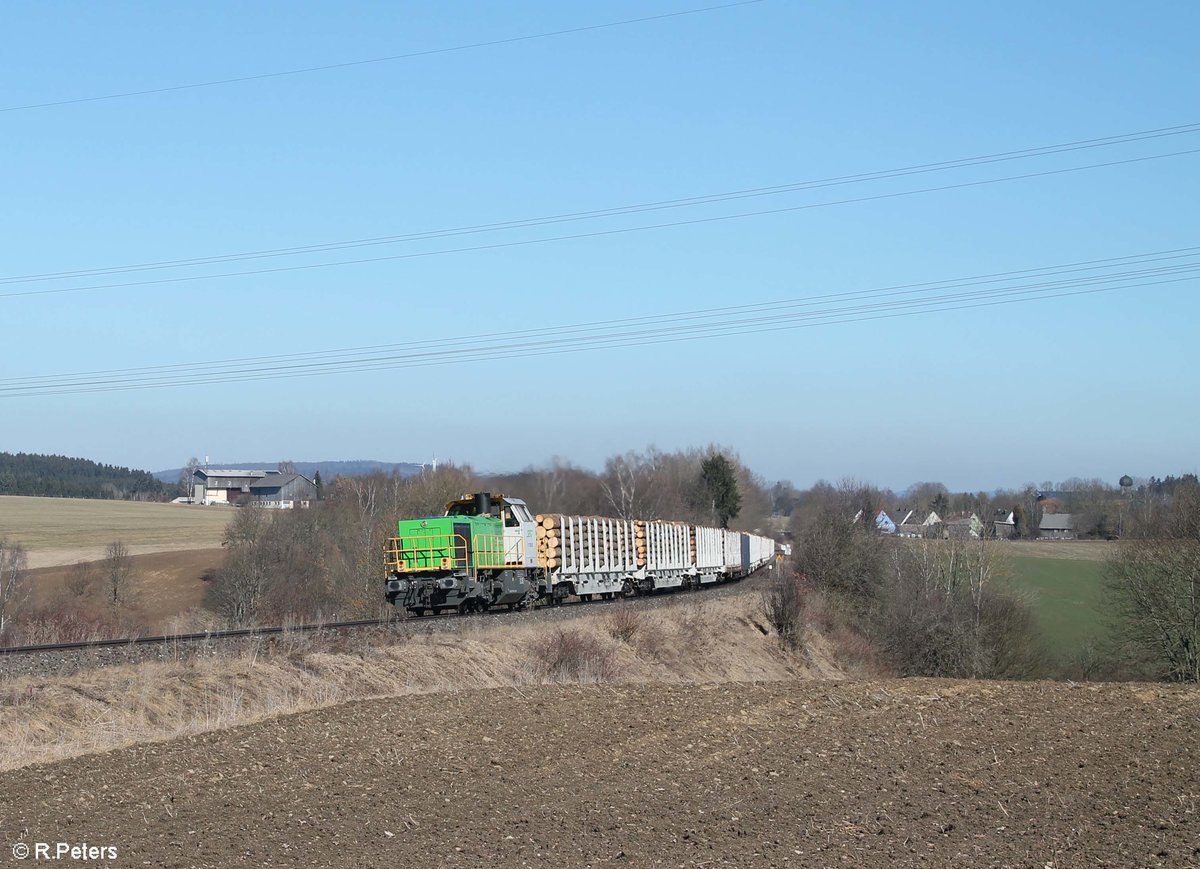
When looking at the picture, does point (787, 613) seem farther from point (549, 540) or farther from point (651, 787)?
point (651, 787)

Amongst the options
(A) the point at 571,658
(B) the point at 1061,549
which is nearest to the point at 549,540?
(A) the point at 571,658

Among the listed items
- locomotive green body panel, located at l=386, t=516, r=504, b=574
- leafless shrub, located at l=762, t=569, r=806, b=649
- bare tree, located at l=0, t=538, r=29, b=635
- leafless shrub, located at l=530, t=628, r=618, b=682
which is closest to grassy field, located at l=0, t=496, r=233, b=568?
bare tree, located at l=0, t=538, r=29, b=635

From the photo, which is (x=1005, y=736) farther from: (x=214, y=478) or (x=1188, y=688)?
(x=214, y=478)

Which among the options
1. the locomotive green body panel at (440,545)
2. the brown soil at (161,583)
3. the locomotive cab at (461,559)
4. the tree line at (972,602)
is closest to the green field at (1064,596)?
the tree line at (972,602)

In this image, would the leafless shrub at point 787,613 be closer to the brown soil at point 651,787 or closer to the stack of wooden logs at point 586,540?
the stack of wooden logs at point 586,540

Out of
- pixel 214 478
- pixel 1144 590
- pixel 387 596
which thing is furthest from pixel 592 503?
pixel 214 478

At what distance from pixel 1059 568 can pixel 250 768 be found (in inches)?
3464

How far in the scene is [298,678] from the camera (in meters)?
19.1

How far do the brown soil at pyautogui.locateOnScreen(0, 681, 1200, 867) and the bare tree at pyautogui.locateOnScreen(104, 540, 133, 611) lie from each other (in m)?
46.8

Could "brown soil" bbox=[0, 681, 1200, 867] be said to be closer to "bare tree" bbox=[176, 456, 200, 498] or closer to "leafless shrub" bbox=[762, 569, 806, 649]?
"leafless shrub" bbox=[762, 569, 806, 649]

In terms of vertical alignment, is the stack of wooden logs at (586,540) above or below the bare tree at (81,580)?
above

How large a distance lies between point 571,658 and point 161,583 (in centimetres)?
4887

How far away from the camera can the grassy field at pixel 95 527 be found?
75.8 m

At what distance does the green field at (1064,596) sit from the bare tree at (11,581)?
48.4 metres
